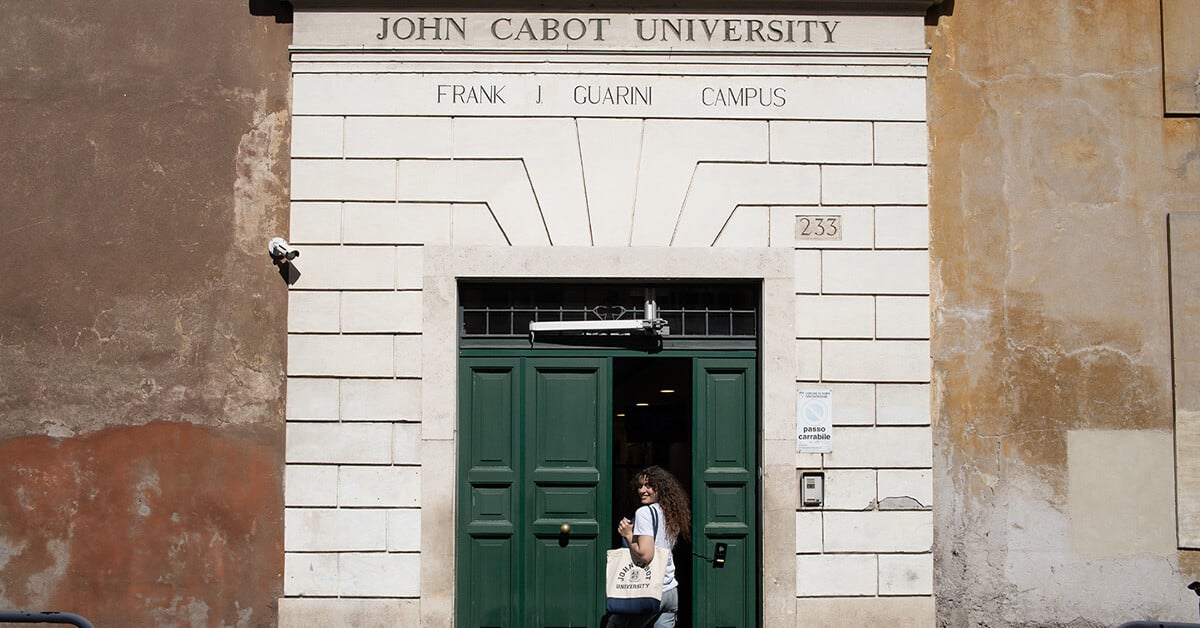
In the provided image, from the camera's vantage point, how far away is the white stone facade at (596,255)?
9.64m

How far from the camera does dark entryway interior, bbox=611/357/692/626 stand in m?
10.1

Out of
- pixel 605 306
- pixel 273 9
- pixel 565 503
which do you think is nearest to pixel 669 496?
pixel 565 503

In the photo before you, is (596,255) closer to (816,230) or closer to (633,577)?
(816,230)

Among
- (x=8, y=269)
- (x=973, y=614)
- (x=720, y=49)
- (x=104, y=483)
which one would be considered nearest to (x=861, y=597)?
(x=973, y=614)

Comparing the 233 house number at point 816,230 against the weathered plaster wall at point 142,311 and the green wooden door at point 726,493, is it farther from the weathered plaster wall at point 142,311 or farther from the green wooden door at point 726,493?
the weathered plaster wall at point 142,311

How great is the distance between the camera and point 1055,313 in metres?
9.79

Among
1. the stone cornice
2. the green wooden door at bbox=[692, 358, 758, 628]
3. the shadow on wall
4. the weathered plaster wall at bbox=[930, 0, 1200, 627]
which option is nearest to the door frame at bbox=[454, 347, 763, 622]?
the green wooden door at bbox=[692, 358, 758, 628]

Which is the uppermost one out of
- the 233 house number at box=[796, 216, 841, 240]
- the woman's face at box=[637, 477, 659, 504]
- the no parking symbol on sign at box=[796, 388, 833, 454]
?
the 233 house number at box=[796, 216, 841, 240]

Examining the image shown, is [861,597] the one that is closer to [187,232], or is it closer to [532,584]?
[532,584]

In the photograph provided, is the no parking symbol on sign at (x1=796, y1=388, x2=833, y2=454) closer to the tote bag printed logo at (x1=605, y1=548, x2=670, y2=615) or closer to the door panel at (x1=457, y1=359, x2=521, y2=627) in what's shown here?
the tote bag printed logo at (x1=605, y1=548, x2=670, y2=615)

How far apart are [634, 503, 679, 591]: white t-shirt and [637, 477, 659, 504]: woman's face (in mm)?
44

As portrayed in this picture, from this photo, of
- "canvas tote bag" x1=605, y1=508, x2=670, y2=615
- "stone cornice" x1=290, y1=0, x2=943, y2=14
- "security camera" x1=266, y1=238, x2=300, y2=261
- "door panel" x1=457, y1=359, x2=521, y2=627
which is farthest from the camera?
"stone cornice" x1=290, y1=0, x2=943, y2=14

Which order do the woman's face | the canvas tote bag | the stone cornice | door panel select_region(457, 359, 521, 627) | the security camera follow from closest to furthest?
the canvas tote bag, the woman's face, the security camera, door panel select_region(457, 359, 521, 627), the stone cornice

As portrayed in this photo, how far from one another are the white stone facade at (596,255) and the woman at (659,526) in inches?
40.1
